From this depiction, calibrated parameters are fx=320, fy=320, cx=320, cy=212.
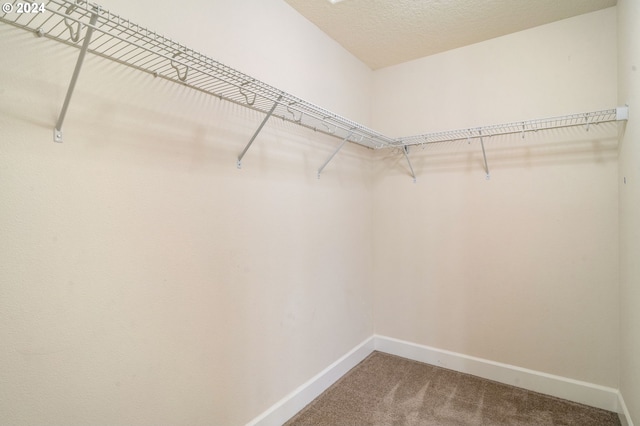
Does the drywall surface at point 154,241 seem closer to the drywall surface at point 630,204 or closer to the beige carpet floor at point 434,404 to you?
the beige carpet floor at point 434,404

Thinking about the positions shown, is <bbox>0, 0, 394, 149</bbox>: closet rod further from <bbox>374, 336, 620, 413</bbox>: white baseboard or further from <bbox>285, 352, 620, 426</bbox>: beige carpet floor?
<bbox>374, 336, 620, 413</bbox>: white baseboard

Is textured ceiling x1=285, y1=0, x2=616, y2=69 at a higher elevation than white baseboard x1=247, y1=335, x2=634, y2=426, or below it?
higher

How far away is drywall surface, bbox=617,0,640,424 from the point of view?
59.8 inches

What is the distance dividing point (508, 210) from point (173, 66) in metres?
2.25

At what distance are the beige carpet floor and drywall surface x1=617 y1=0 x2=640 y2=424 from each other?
36cm

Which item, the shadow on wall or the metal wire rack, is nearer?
the metal wire rack

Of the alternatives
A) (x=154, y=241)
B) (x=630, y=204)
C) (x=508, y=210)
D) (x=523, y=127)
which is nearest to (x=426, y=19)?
(x=523, y=127)

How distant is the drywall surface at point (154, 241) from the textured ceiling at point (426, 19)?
214 millimetres

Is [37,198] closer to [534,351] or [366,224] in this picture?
[366,224]

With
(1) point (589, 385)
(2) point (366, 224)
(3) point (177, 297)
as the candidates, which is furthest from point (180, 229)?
(1) point (589, 385)

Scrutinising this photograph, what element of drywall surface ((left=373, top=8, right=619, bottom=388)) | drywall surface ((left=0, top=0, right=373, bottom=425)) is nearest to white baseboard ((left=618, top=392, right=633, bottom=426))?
drywall surface ((left=373, top=8, right=619, bottom=388))

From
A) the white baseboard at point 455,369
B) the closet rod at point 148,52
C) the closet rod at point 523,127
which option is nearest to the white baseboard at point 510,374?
the white baseboard at point 455,369

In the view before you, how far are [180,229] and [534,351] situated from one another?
2.40 metres

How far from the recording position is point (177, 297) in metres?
1.37
